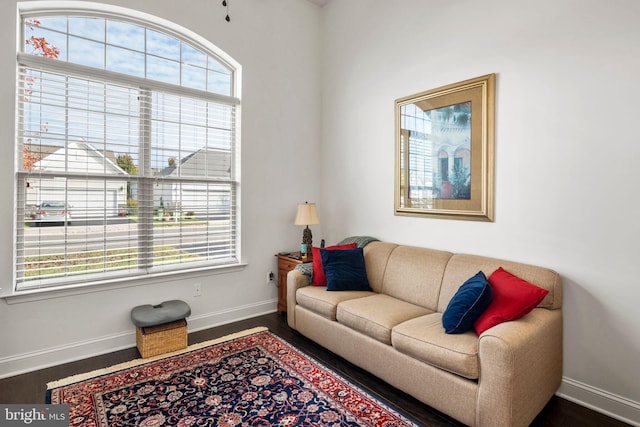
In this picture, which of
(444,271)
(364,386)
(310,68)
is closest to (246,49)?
(310,68)

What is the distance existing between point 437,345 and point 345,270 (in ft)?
4.25

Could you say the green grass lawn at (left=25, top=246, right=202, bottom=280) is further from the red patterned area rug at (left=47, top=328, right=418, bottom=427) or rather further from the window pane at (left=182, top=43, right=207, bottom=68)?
the window pane at (left=182, top=43, right=207, bottom=68)

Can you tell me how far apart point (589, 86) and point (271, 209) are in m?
3.09

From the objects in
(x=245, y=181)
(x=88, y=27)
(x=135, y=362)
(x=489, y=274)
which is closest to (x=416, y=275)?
(x=489, y=274)

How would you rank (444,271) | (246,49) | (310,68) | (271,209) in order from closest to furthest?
(444,271)
(246,49)
(271,209)
(310,68)

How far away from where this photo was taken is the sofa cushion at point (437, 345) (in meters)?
2.00

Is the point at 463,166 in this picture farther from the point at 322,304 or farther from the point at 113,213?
the point at 113,213

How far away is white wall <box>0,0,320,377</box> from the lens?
270 centimetres

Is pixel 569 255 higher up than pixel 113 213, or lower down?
lower down

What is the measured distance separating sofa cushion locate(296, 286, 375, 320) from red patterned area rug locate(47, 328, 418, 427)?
1.33 feet

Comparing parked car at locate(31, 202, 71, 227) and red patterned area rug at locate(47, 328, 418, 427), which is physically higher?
parked car at locate(31, 202, 71, 227)

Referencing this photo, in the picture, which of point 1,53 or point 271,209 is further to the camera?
point 271,209

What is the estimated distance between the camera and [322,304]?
120 inches

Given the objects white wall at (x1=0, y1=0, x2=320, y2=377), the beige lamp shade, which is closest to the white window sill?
white wall at (x1=0, y1=0, x2=320, y2=377)
